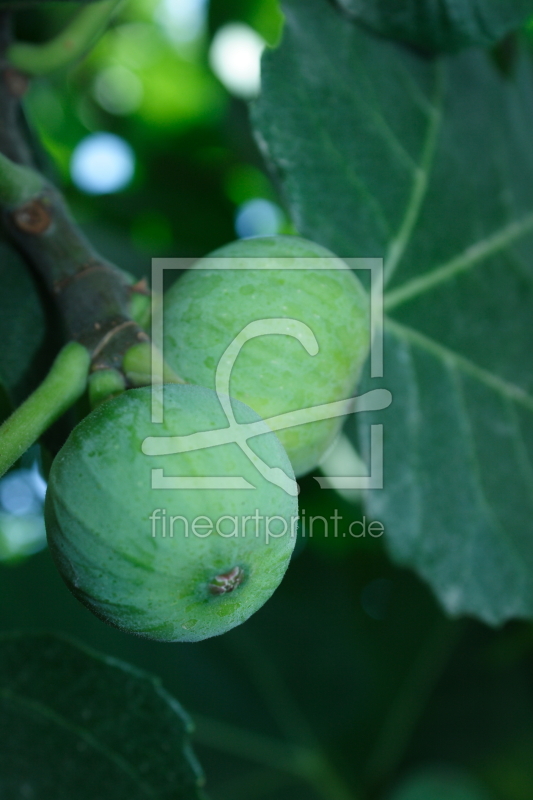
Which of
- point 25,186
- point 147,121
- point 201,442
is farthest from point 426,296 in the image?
point 147,121

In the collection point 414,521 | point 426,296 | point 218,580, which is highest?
point 218,580

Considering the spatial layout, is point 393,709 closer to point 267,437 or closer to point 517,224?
point 517,224

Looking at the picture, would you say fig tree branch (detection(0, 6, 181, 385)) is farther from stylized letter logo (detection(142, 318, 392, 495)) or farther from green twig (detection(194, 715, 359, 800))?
green twig (detection(194, 715, 359, 800))

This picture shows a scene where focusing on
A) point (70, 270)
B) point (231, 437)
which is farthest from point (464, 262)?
point (231, 437)

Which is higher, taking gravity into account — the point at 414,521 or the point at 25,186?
the point at 25,186

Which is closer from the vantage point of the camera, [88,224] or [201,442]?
[201,442]
